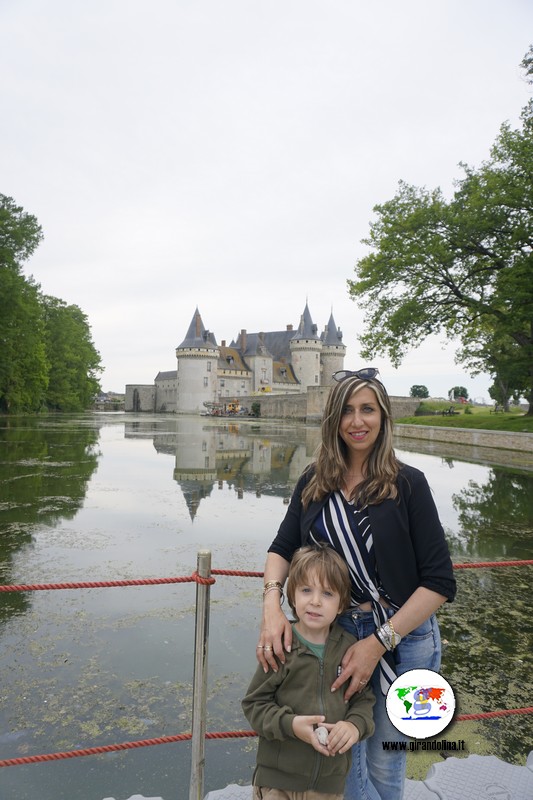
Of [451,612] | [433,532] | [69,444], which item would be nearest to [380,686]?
[433,532]

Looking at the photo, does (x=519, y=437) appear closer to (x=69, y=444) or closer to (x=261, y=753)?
(x=69, y=444)

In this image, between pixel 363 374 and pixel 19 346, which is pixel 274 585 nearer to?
pixel 363 374

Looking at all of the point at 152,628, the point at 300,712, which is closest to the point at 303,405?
the point at 152,628

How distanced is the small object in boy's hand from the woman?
0.14 m

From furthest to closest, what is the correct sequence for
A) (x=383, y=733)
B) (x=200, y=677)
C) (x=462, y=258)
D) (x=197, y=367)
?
(x=197, y=367) < (x=462, y=258) < (x=200, y=677) < (x=383, y=733)

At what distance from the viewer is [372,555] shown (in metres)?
2.02

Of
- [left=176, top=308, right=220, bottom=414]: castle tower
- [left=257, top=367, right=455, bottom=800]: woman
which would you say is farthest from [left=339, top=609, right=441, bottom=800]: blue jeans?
[left=176, top=308, right=220, bottom=414]: castle tower

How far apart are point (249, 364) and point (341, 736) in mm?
85598

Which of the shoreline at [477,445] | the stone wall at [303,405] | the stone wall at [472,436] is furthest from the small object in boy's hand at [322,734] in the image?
the stone wall at [303,405]

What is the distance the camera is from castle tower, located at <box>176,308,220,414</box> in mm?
79375

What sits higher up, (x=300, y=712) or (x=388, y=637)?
(x=388, y=637)

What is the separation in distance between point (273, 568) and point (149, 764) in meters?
1.60

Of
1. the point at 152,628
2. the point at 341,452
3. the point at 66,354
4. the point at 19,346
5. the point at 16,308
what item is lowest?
the point at 152,628

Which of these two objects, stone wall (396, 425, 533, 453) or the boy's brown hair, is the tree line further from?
the boy's brown hair
